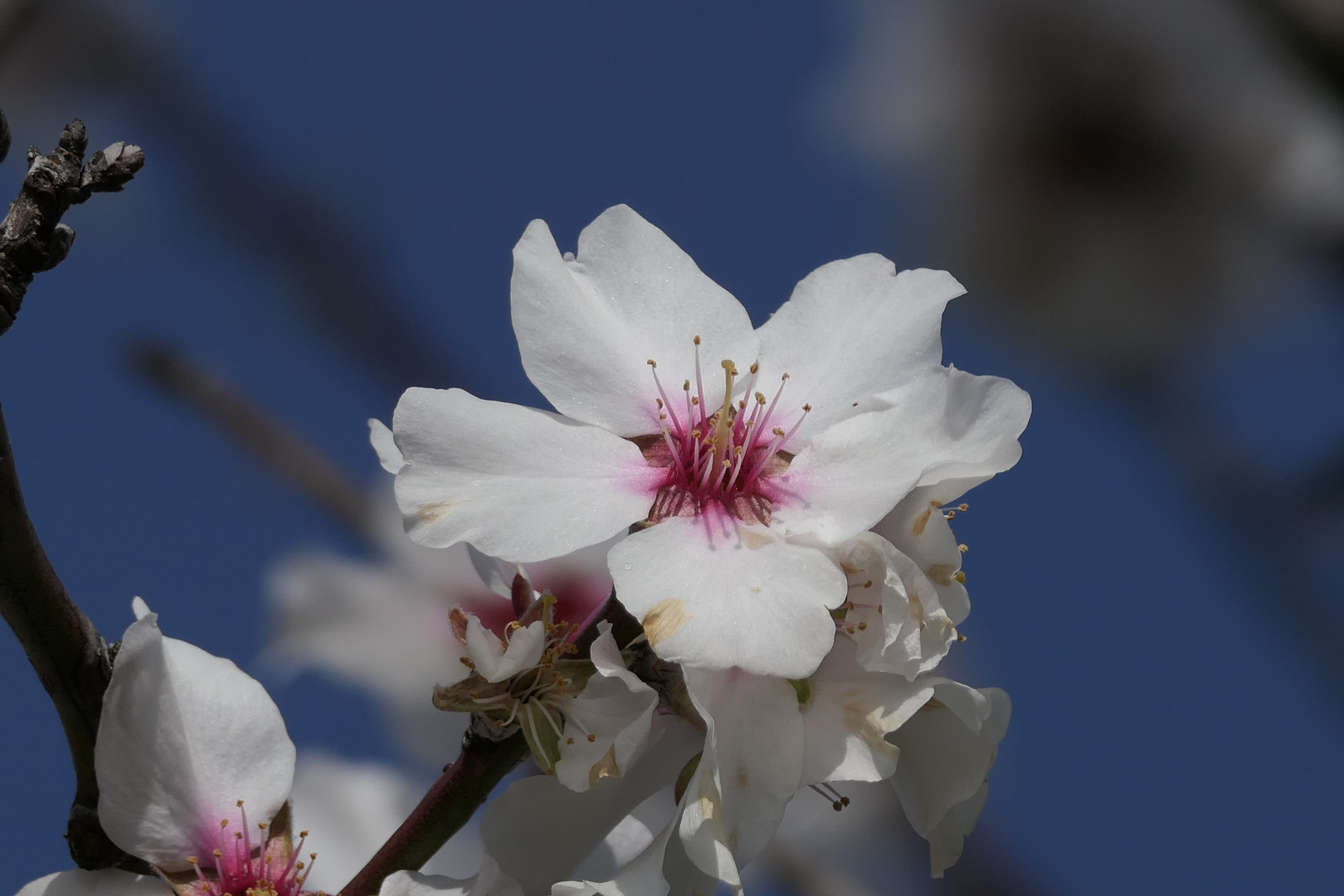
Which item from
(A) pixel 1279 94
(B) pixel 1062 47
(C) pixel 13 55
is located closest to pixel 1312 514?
(A) pixel 1279 94

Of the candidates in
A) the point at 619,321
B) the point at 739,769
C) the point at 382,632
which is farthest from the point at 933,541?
the point at 382,632

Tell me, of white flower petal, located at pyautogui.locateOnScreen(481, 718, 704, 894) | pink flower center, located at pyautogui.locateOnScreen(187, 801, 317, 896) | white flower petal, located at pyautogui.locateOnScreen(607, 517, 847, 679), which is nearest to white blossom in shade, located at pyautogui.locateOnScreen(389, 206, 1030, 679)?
white flower petal, located at pyautogui.locateOnScreen(607, 517, 847, 679)

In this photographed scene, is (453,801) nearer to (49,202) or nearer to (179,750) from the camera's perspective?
(179,750)

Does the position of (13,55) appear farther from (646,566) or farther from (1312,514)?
(1312,514)

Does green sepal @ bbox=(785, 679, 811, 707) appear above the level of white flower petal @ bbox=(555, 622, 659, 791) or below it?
above

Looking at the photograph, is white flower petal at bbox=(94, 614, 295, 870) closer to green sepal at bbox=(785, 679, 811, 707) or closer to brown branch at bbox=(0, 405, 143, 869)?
brown branch at bbox=(0, 405, 143, 869)
